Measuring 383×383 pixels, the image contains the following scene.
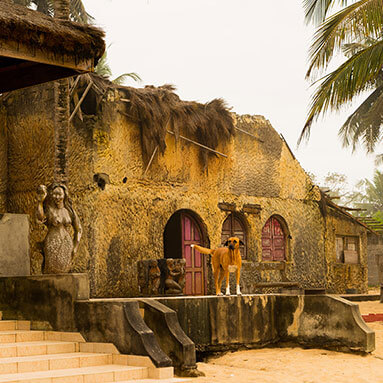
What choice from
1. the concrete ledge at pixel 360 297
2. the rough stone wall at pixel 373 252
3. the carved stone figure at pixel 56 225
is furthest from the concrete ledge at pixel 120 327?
the rough stone wall at pixel 373 252

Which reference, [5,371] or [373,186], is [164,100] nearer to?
[5,371]

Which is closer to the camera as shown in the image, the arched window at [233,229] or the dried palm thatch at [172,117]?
the dried palm thatch at [172,117]

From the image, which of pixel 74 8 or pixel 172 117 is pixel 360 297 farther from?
pixel 74 8

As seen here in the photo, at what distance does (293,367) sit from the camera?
10.7 meters

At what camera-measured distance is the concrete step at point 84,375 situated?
7.97 metres

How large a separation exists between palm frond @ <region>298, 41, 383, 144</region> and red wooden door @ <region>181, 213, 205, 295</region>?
203 inches

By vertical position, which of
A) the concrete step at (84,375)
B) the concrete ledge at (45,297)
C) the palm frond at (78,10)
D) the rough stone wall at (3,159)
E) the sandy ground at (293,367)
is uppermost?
the palm frond at (78,10)

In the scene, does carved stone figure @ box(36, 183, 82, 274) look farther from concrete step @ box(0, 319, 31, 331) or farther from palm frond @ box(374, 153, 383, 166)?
palm frond @ box(374, 153, 383, 166)

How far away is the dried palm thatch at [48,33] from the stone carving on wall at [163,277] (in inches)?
308

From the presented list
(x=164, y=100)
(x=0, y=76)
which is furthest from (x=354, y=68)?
(x=0, y=76)

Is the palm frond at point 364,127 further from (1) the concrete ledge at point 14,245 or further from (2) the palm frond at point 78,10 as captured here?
(1) the concrete ledge at point 14,245

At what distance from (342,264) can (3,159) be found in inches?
414

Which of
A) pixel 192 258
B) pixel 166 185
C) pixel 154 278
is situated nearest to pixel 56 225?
pixel 154 278

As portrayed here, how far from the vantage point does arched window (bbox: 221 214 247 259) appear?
19108mm
